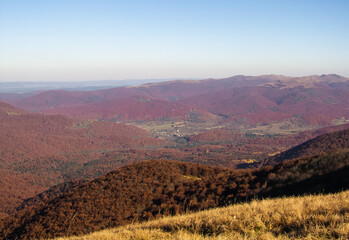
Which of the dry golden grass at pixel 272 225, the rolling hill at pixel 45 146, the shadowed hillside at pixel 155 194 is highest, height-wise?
the dry golden grass at pixel 272 225

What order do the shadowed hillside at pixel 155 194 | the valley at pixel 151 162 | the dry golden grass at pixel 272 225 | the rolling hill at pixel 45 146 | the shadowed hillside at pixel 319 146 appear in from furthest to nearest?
the rolling hill at pixel 45 146, the shadowed hillside at pixel 319 146, the valley at pixel 151 162, the shadowed hillside at pixel 155 194, the dry golden grass at pixel 272 225

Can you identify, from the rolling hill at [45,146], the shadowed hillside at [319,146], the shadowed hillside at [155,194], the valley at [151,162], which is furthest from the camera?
the rolling hill at [45,146]

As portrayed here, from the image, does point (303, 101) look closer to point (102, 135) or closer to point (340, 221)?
point (102, 135)

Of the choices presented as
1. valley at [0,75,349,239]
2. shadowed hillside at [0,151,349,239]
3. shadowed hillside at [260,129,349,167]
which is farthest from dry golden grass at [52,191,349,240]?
shadowed hillside at [260,129,349,167]

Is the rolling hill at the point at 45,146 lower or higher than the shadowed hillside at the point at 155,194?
lower

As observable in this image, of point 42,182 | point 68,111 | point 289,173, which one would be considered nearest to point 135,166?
point 289,173

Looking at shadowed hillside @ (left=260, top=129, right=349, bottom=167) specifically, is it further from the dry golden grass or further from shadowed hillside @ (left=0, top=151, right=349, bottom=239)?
the dry golden grass

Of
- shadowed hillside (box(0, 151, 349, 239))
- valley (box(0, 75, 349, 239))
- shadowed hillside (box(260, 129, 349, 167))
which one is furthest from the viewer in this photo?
shadowed hillside (box(260, 129, 349, 167))

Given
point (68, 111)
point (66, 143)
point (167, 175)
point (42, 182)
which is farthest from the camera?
point (68, 111)

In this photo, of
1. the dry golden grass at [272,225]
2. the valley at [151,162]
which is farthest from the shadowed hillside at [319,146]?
the dry golden grass at [272,225]

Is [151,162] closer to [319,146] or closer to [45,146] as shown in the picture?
[319,146]

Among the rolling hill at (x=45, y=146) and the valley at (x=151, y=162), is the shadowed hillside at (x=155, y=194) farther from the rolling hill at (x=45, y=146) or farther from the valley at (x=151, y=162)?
the rolling hill at (x=45, y=146)
